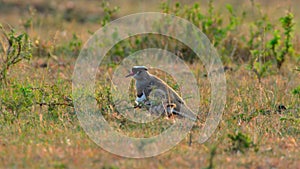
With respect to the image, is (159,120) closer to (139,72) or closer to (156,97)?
(156,97)

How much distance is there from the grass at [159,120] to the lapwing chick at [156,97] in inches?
5.7

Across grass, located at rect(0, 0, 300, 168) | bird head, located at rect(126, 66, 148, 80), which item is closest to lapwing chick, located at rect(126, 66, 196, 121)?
bird head, located at rect(126, 66, 148, 80)

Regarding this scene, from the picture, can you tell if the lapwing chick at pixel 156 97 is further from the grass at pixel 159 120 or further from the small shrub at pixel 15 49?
the small shrub at pixel 15 49

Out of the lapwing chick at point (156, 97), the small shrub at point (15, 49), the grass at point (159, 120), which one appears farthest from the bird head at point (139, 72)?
the small shrub at point (15, 49)

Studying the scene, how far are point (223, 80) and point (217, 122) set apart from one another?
1.81m

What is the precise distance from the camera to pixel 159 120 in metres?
5.91

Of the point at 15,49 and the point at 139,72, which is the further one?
the point at 15,49

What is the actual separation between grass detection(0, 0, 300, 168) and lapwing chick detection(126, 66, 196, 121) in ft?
0.48

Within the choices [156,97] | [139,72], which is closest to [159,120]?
[156,97]

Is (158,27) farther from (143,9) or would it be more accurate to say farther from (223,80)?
(143,9)

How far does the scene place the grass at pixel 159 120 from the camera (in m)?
4.88

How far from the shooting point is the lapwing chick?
19.6ft

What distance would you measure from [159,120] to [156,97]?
0.81ft

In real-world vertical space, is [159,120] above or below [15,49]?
below
